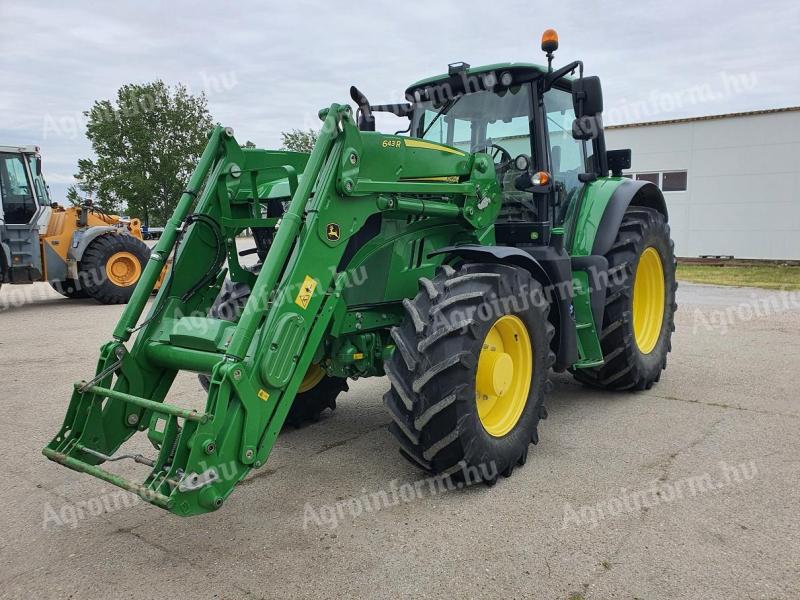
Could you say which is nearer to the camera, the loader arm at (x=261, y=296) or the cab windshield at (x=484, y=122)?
the loader arm at (x=261, y=296)

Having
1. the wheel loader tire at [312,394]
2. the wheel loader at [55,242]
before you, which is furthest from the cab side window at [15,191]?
the wheel loader tire at [312,394]

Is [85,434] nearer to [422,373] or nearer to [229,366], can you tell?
[229,366]

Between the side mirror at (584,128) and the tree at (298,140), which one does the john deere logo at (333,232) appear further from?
the tree at (298,140)

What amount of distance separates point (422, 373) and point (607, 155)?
348 cm

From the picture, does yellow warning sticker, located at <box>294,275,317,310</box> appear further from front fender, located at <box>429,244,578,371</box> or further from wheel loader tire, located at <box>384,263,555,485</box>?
front fender, located at <box>429,244,578,371</box>

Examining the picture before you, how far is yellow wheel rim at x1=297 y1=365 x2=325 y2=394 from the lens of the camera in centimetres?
467

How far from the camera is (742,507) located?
337 centimetres

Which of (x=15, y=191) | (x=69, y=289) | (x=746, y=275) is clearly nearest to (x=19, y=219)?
(x=15, y=191)

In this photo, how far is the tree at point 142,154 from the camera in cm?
3256

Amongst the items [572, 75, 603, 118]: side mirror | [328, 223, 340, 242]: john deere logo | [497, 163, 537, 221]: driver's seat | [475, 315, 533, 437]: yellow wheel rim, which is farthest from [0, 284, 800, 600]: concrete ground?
[572, 75, 603, 118]: side mirror

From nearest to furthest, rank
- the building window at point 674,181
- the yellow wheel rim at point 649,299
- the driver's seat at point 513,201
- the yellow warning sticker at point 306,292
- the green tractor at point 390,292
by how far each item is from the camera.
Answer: the green tractor at point 390,292, the yellow warning sticker at point 306,292, the driver's seat at point 513,201, the yellow wheel rim at point 649,299, the building window at point 674,181

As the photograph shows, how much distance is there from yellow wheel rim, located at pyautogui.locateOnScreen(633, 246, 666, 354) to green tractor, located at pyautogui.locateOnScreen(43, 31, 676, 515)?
733 millimetres

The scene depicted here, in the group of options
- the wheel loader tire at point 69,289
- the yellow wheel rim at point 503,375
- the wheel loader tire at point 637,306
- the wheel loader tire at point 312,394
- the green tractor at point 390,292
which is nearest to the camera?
the green tractor at point 390,292

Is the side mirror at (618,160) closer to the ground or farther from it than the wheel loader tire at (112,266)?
farther from it
